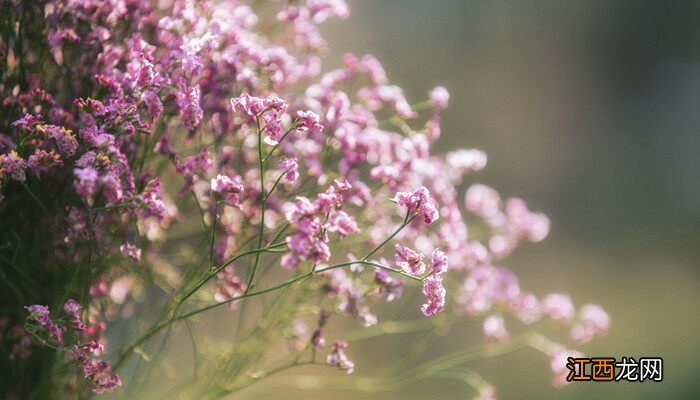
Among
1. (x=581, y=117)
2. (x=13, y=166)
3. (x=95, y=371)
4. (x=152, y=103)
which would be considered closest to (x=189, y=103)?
(x=152, y=103)

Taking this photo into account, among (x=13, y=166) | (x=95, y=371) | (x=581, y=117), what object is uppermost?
(x=581, y=117)

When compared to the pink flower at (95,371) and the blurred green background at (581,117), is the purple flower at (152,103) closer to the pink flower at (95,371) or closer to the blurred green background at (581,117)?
the pink flower at (95,371)

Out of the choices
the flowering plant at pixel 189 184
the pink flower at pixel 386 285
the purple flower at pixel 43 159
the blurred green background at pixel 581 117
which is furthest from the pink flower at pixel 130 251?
the blurred green background at pixel 581 117

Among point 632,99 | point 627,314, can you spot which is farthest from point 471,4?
point 627,314

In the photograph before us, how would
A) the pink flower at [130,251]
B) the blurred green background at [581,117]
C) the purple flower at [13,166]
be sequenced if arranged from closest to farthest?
the purple flower at [13,166] → the pink flower at [130,251] → the blurred green background at [581,117]

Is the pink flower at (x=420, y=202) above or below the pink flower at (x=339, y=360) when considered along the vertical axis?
above

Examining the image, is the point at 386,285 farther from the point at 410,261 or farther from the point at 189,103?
the point at 189,103
